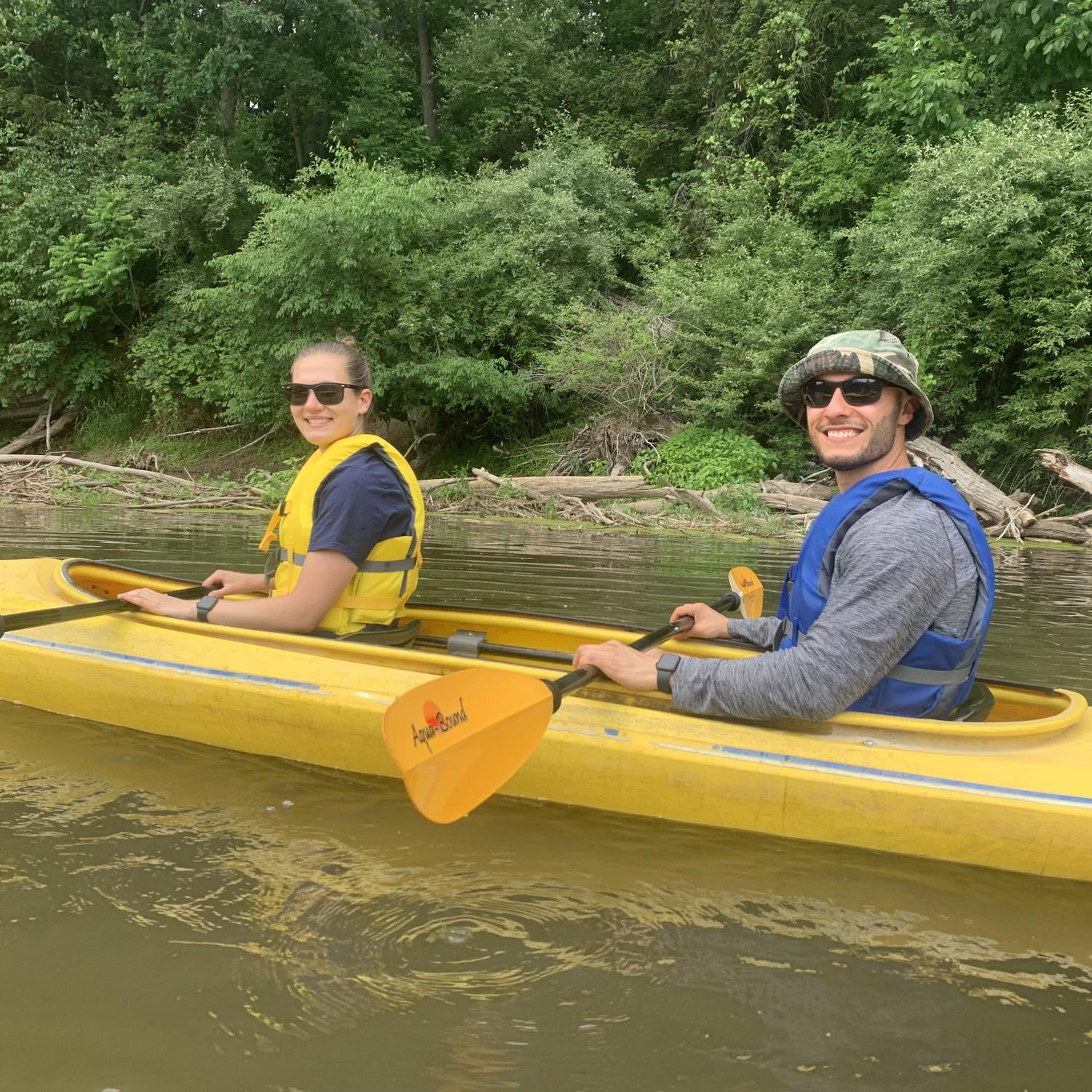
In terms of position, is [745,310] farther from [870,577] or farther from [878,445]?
[870,577]

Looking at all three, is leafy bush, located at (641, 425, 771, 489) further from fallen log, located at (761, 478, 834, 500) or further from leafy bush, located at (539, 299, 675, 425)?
leafy bush, located at (539, 299, 675, 425)

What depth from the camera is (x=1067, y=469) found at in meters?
10.9

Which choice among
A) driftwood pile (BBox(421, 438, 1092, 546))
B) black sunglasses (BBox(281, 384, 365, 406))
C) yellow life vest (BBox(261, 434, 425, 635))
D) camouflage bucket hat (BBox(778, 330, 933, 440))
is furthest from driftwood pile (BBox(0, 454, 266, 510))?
camouflage bucket hat (BBox(778, 330, 933, 440))

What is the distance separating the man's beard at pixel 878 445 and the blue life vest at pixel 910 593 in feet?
0.16

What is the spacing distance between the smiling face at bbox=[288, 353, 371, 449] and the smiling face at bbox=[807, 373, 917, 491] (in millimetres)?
1523

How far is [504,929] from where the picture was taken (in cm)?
220

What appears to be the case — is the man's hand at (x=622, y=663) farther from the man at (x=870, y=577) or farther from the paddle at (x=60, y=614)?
the paddle at (x=60, y=614)

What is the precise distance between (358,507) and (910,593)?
1629mm

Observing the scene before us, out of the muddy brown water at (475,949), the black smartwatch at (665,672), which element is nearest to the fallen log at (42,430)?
the muddy brown water at (475,949)

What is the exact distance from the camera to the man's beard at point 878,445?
7.88 ft

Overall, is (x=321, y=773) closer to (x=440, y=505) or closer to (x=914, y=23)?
(x=440, y=505)

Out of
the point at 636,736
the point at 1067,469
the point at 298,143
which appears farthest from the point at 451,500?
the point at 298,143

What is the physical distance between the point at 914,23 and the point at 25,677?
17.8 m

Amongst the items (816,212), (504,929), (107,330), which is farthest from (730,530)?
(107,330)
